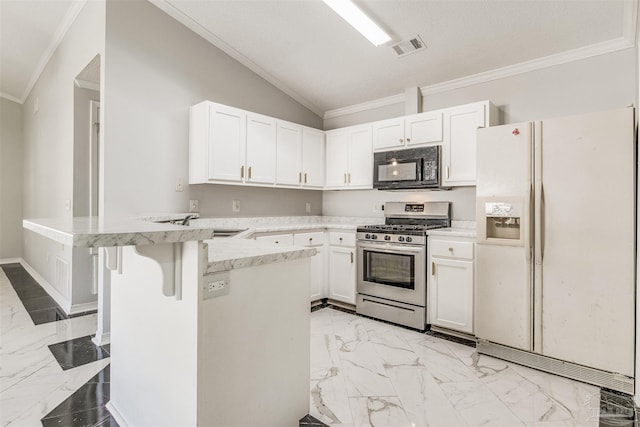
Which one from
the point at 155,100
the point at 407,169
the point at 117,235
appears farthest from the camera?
the point at 407,169

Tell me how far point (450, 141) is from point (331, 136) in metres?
1.53

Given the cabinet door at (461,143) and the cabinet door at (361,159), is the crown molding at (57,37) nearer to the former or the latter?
the cabinet door at (361,159)

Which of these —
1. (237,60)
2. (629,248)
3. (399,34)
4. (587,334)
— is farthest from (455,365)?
(237,60)

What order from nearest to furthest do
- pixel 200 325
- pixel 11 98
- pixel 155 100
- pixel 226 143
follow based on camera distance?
pixel 200 325 < pixel 155 100 < pixel 226 143 < pixel 11 98

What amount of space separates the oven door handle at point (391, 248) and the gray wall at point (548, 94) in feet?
2.58

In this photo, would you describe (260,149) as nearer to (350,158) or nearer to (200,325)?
(350,158)

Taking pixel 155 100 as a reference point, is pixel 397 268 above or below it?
below

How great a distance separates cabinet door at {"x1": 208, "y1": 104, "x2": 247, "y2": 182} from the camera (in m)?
3.16

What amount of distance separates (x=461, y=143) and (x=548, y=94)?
0.87 meters

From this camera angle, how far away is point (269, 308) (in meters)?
1.45

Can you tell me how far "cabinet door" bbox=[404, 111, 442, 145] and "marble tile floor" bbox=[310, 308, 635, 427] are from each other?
197cm

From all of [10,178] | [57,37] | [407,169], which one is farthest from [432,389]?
[10,178]

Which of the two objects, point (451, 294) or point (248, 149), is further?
point (248, 149)

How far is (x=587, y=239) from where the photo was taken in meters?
2.22
